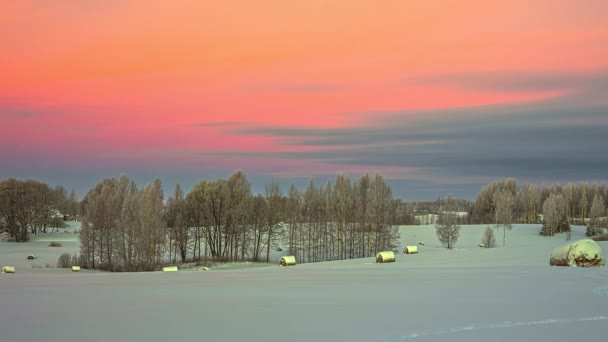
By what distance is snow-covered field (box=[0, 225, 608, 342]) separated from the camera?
26.5ft

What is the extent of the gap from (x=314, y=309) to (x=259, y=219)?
60.8 metres

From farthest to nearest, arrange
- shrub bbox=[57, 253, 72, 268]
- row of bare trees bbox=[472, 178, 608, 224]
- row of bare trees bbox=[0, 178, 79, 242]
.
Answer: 1. row of bare trees bbox=[472, 178, 608, 224]
2. row of bare trees bbox=[0, 178, 79, 242]
3. shrub bbox=[57, 253, 72, 268]

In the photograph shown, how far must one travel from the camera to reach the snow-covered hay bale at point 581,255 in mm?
18844

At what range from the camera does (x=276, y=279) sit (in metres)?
15.5

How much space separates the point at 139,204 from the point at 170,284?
145 ft

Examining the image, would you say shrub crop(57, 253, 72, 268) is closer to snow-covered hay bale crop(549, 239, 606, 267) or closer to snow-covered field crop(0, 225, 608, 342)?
snow-covered field crop(0, 225, 608, 342)

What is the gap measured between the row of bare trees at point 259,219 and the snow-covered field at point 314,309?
158ft

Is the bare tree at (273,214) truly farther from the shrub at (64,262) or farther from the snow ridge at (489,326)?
the snow ridge at (489,326)

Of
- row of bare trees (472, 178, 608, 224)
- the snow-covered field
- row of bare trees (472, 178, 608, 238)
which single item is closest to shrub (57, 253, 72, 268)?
the snow-covered field

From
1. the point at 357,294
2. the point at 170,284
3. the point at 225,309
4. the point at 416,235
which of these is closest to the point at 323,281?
the point at 357,294

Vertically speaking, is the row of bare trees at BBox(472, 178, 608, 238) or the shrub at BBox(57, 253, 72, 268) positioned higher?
the row of bare trees at BBox(472, 178, 608, 238)

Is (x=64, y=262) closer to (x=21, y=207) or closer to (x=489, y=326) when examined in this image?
(x=21, y=207)

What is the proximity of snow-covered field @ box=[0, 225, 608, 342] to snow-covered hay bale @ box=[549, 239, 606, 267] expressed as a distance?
2967mm

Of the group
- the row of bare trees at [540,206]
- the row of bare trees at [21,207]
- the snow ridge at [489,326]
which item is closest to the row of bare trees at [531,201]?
the row of bare trees at [540,206]
